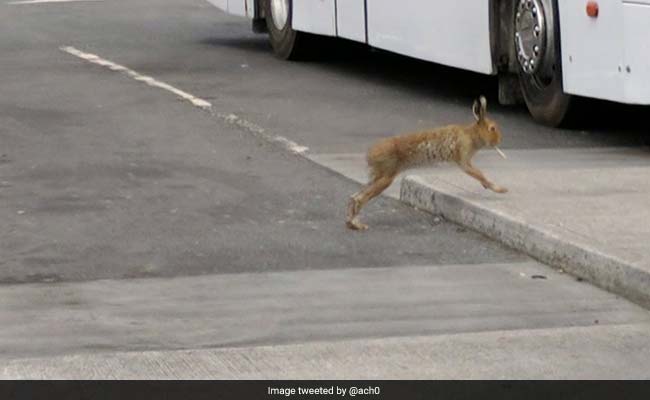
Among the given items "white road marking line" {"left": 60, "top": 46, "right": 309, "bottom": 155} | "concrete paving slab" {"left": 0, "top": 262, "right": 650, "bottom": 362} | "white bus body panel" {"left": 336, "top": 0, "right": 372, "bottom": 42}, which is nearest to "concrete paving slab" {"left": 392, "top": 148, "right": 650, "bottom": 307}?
"concrete paving slab" {"left": 0, "top": 262, "right": 650, "bottom": 362}

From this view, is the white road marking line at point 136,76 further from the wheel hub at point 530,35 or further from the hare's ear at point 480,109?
the hare's ear at point 480,109

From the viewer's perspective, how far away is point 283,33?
1909 centimetres

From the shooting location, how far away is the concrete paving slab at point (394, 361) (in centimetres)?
719

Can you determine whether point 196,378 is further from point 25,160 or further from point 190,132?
point 190,132

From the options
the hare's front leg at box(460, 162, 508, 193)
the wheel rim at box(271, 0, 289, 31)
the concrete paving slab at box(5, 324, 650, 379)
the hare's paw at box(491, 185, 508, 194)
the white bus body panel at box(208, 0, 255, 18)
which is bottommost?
the white bus body panel at box(208, 0, 255, 18)

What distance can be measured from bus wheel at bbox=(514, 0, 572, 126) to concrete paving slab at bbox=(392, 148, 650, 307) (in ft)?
4.66

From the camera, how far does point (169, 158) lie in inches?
500

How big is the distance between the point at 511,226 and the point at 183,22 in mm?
14851

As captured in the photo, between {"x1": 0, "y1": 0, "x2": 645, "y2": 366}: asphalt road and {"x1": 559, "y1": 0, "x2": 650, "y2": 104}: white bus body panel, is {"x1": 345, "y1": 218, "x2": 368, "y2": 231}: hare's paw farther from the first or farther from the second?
{"x1": 559, "y1": 0, "x2": 650, "y2": 104}: white bus body panel

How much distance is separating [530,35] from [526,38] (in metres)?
0.10

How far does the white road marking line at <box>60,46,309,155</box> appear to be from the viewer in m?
13.5

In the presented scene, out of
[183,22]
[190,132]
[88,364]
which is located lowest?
[183,22]
